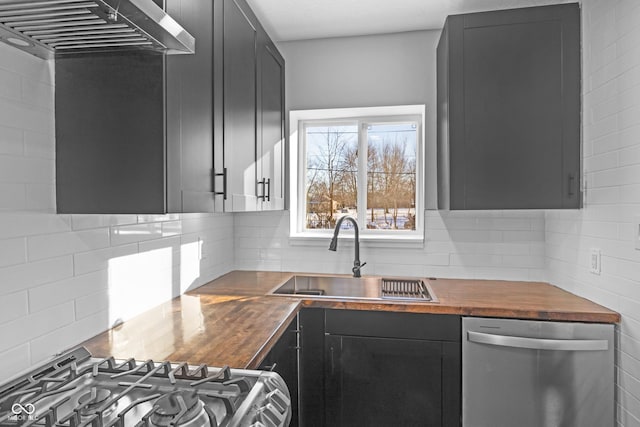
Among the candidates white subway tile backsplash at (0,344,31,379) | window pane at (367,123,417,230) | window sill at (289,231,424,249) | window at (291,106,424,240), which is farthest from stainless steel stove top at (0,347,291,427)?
window pane at (367,123,417,230)

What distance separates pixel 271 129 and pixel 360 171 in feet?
2.53

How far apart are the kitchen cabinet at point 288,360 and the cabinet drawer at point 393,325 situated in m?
0.23

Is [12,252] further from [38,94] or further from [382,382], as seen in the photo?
[382,382]

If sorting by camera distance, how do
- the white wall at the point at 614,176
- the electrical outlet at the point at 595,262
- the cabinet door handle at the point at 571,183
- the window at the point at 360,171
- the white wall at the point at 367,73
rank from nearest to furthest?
the white wall at the point at 614,176 < the electrical outlet at the point at 595,262 < the cabinet door handle at the point at 571,183 < the white wall at the point at 367,73 < the window at the point at 360,171

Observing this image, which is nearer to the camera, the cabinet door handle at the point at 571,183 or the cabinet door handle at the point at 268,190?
the cabinet door handle at the point at 571,183

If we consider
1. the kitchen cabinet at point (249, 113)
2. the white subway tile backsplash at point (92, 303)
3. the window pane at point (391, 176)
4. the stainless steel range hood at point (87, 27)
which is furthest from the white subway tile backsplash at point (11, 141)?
the window pane at point (391, 176)

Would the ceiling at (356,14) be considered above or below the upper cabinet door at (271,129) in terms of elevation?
above

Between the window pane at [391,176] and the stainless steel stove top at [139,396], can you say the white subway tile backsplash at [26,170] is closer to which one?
the stainless steel stove top at [139,396]

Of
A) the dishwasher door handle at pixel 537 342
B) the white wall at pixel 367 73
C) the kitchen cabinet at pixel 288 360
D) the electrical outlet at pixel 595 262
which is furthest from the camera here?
the white wall at pixel 367 73

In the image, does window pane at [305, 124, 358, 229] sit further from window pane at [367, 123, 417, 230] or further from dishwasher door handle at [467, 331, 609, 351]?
dishwasher door handle at [467, 331, 609, 351]

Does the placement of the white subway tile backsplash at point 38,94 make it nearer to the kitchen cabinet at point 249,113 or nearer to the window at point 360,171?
the kitchen cabinet at point 249,113

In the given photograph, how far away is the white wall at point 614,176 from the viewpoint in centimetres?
171

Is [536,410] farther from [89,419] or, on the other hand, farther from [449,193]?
[89,419]

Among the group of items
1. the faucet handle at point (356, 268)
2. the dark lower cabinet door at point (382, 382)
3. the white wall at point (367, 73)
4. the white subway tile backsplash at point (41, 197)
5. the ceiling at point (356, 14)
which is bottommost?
the dark lower cabinet door at point (382, 382)
